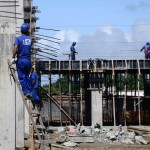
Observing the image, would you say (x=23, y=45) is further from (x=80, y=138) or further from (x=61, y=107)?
(x=61, y=107)

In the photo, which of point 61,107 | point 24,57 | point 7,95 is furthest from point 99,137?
point 24,57

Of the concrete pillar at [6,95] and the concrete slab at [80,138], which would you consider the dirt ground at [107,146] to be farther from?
the concrete pillar at [6,95]

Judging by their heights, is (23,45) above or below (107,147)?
above

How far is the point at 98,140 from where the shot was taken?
2464 cm

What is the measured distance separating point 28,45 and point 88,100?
73.7 ft

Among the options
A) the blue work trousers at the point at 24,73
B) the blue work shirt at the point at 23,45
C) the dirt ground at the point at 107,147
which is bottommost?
the dirt ground at the point at 107,147

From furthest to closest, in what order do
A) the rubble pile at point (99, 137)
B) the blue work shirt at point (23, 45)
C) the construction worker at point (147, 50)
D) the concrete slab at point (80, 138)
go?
1. the construction worker at point (147, 50)
2. the rubble pile at point (99, 137)
3. the concrete slab at point (80, 138)
4. the blue work shirt at point (23, 45)

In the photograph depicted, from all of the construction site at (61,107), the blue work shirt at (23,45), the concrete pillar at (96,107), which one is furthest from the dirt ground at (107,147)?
the concrete pillar at (96,107)

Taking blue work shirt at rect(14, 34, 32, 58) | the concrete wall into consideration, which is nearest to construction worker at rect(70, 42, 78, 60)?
the concrete wall

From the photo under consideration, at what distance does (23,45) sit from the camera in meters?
13.0

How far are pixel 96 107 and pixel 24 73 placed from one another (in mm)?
20195

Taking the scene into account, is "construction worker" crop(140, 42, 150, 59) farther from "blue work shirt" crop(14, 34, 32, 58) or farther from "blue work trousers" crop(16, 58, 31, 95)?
"blue work shirt" crop(14, 34, 32, 58)

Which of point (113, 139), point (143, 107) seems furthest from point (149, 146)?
point (143, 107)

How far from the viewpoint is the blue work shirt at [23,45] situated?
1292cm
